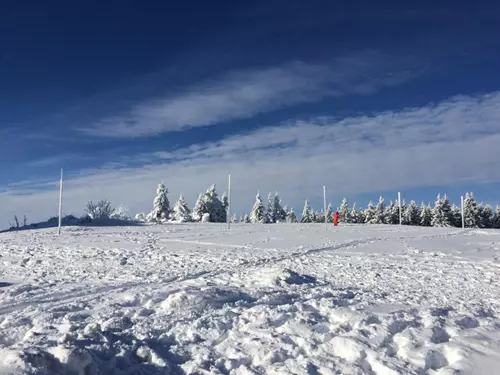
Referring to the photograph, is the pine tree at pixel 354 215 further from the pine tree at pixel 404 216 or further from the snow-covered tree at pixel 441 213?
the snow-covered tree at pixel 441 213

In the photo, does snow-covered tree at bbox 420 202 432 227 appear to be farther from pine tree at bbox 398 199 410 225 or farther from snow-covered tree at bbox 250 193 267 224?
snow-covered tree at bbox 250 193 267 224

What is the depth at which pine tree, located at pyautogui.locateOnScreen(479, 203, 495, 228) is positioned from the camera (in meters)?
74.3

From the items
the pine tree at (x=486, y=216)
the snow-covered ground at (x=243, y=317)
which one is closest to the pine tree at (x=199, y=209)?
the pine tree at (x=486, y=216)

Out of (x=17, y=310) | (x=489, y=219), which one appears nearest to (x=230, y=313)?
(x=17, y=310)

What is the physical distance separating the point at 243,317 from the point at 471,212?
242 ft

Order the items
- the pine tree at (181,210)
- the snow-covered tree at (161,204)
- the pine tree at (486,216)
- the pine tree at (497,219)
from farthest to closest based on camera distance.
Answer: the pine tree at (497,219) < the pine tree at (486,216) < the pine tree at (181,210) < the snow-covered tree at (161,204)

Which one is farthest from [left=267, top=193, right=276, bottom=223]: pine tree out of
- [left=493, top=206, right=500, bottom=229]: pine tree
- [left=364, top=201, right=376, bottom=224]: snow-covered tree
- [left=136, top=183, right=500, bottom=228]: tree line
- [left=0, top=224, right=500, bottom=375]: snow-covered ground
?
[left=0, top=224, right=500, bottom=375]: snow-covered ground

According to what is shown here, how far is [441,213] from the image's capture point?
235 feet

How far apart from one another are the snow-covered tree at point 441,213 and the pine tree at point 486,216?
6.01m

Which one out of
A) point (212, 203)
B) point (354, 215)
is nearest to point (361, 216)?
point (354, 215)

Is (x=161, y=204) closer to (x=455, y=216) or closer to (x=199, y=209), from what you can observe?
(x=199, y=209)

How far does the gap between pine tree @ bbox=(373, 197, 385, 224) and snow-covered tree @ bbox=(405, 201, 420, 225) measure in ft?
13.4

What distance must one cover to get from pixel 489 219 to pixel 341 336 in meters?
81.9

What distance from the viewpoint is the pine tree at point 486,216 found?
74312mm
